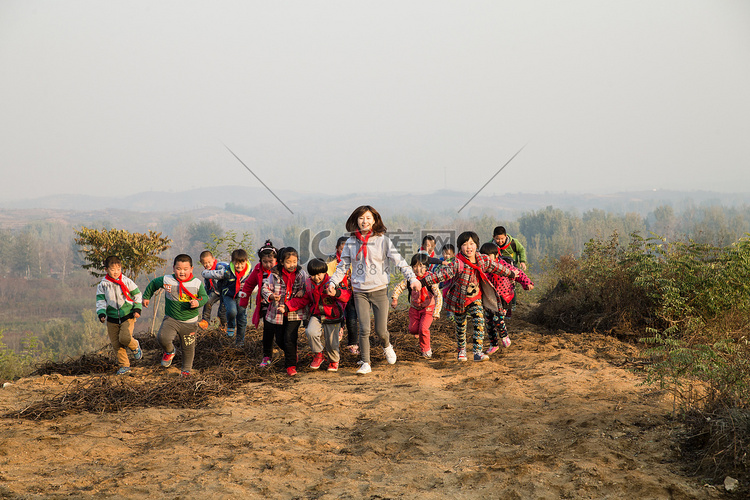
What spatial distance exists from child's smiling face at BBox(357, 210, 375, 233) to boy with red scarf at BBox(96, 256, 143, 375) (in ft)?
10.5

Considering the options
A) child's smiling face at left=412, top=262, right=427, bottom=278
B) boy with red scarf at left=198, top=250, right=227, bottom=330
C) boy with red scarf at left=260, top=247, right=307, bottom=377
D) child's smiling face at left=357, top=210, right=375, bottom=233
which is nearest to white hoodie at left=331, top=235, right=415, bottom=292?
child's smiling face at left=357, top=210, right=375, bottom=233

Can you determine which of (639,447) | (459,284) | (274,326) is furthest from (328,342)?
(639,447)

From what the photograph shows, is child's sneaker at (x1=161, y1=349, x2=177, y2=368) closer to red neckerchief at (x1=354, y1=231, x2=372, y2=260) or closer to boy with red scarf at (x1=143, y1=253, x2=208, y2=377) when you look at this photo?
boy with red scarf at (x1=143, y1=253, x2=208, y2=377)

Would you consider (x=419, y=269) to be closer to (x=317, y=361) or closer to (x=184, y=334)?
(x=317, y=361)

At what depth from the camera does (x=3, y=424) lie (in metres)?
4.89

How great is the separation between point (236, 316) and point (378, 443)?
15.8 feet

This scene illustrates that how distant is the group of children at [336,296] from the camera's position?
6621 millimetres

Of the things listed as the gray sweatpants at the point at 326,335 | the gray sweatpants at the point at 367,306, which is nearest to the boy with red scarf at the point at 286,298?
the gray sweatpants at the point at 326,335

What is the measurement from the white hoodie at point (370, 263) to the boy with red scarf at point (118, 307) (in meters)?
2.96

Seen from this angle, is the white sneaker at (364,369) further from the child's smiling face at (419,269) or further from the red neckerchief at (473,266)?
the red neckerchief at (473,266)

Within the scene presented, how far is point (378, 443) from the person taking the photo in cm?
432

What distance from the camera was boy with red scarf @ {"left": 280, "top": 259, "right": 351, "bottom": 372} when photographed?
6855 mm

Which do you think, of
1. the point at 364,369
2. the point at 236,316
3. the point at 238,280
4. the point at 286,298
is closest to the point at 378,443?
the point at 364,369

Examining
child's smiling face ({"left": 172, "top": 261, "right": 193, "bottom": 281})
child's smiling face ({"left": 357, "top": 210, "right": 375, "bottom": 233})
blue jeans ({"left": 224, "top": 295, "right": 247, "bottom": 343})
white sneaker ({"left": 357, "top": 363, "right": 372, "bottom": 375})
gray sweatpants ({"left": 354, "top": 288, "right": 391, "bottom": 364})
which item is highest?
child's smiling face ({"left": 357, "top": 210, "right": 375, "bottom": 233})
